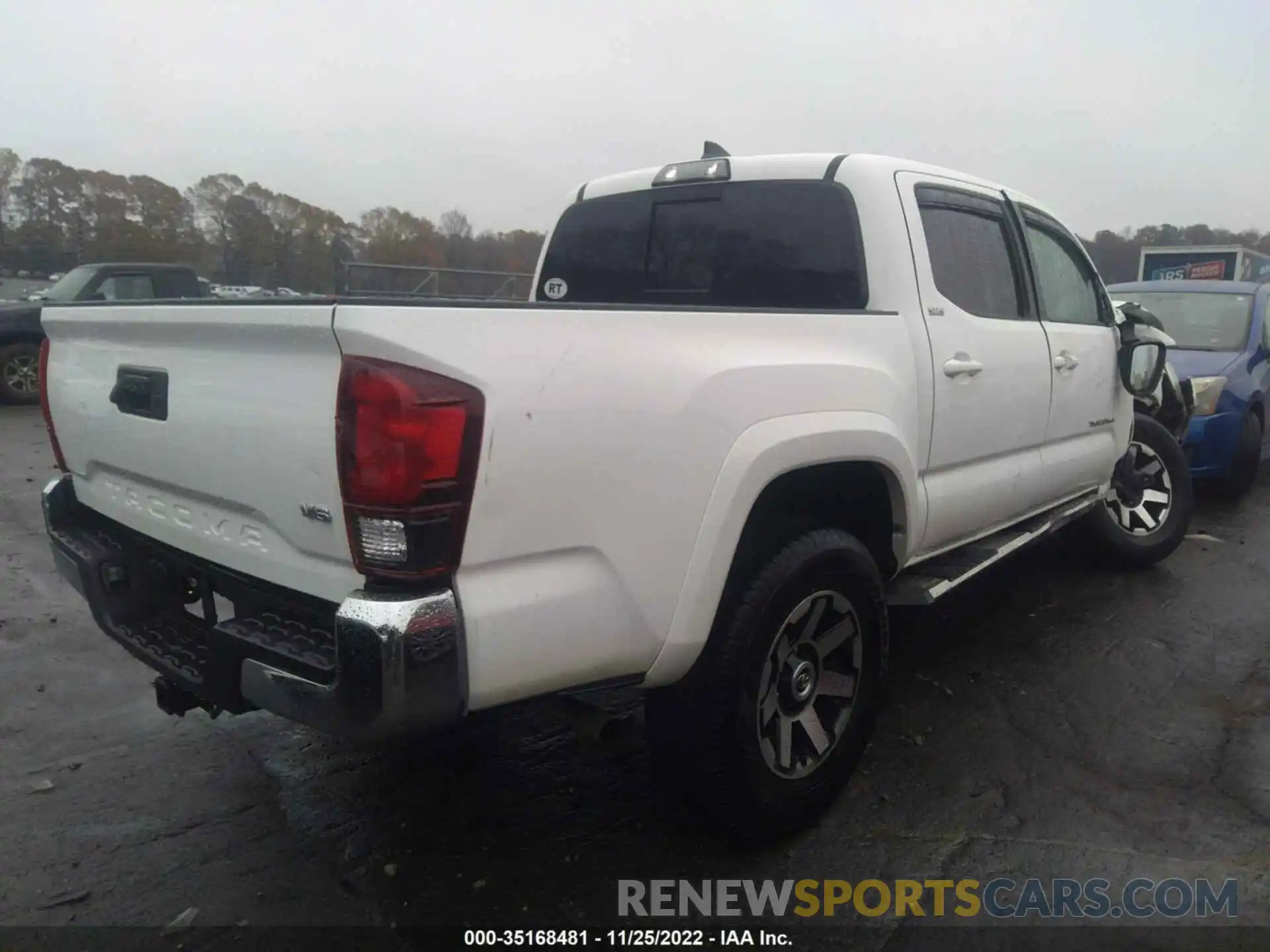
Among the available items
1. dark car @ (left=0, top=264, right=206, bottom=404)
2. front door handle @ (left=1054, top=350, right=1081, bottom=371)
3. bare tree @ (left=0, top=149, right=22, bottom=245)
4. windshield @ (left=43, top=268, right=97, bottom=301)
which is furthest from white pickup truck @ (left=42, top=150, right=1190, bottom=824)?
bare tree @ (left=0, top=149, right=22, bottom=245)

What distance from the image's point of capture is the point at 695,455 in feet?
7.51

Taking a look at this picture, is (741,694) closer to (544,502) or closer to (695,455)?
(695,455)

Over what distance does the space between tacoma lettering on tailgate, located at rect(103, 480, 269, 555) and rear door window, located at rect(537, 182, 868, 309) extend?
1.40m

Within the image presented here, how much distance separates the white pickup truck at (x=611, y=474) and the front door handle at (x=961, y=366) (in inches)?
0.5

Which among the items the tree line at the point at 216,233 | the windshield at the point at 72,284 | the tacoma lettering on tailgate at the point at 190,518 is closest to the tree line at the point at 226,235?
the tree line at the point at 216,233

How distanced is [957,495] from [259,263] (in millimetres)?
8510

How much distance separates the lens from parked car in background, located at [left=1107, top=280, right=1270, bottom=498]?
6887 mm

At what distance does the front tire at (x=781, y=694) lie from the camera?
8.11 ft

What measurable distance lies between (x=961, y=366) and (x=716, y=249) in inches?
40.3

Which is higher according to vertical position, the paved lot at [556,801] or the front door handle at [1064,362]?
the front door handle at [1064,362]

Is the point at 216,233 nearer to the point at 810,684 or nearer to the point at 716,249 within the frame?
the point at 716,249

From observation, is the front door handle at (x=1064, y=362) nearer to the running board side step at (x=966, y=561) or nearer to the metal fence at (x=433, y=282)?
the running board side step at (x=966, y=561)

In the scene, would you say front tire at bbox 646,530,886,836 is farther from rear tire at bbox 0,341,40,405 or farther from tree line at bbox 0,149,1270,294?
rear tire at bbox 0,341,40,405

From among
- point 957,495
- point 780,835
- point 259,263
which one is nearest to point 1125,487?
point 957,495
